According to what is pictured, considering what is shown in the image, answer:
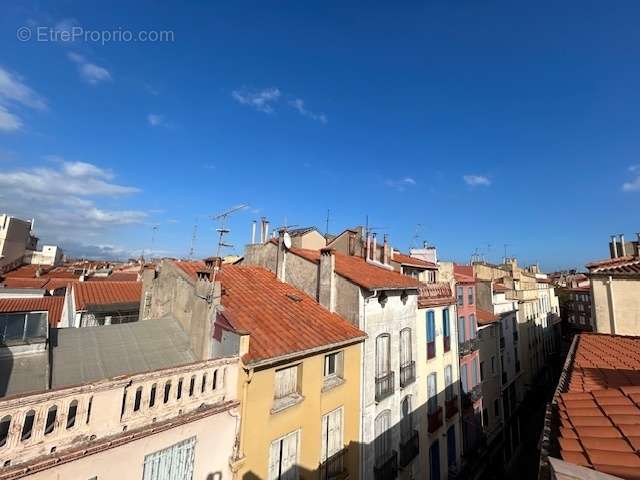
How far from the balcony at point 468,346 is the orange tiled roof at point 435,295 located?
3699 mm

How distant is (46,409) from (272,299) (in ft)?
26.5

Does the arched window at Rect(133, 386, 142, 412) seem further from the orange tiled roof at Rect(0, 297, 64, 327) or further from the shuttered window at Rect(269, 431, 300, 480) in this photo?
the orange tiled roof at Rect(0, 297, 64, 327)

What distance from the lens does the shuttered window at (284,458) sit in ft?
31.0

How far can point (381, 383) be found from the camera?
45.6ft

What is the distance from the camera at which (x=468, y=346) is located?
22062 mm

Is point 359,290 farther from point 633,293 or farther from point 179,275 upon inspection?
point 633,293

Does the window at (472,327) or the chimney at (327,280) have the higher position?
the chimney at (327,280)

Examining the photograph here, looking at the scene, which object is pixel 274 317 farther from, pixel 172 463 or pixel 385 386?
pixel 385 386

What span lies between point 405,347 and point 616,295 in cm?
910

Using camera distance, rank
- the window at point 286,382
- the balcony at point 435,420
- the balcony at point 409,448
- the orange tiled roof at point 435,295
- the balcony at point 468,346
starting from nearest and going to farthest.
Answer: the window at point 286,382
the balcony at point 409,448
the balcony at point 435,420
the orange tiled roof at point 435,295
the balcony at point 468,346

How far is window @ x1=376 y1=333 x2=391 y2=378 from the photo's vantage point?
14.1 metres

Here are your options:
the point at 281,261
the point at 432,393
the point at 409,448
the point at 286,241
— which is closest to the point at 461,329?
the point at 432,393

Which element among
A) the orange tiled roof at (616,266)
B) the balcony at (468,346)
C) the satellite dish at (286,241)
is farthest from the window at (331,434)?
the orange tiled roof at (616,266)

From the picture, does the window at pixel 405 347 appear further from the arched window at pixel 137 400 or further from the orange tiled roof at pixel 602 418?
the arched window at pixel 137 400
